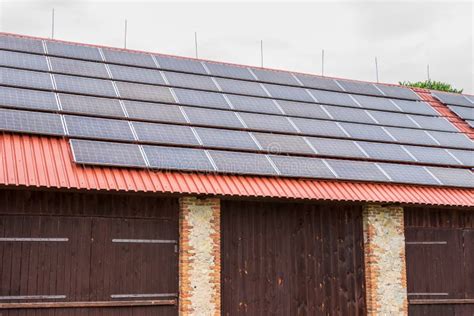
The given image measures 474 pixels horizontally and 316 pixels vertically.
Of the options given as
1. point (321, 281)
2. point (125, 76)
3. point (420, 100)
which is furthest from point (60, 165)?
point (420, 100)

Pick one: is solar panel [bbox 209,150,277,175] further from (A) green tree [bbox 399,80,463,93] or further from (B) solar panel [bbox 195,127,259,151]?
(A) green tree [bbox 399,80,463,93]

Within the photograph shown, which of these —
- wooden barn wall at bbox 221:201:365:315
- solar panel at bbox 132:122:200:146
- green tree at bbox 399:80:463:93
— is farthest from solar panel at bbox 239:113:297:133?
green tree at bbox 399:80:463:93

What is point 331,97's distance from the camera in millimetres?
20891

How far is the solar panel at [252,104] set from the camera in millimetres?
18016

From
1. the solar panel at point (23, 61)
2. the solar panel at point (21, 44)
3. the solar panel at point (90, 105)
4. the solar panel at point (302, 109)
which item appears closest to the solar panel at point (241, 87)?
the solar panel at point (302, 109)

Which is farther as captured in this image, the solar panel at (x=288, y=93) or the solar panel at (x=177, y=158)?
the solar panel at (x=288, y=93)

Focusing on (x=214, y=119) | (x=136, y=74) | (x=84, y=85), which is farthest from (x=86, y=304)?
(x=136, y=74)

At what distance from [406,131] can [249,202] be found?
24.8 ft

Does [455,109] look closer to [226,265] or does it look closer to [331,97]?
[331,97]

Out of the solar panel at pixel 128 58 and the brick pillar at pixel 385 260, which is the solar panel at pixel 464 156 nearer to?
the brick pillar at pixel 385 260

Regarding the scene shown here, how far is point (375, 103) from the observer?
70.7 ft

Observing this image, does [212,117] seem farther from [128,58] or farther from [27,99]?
[27,99]

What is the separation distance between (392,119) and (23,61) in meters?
12.0

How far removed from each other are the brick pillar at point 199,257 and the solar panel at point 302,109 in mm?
5750
